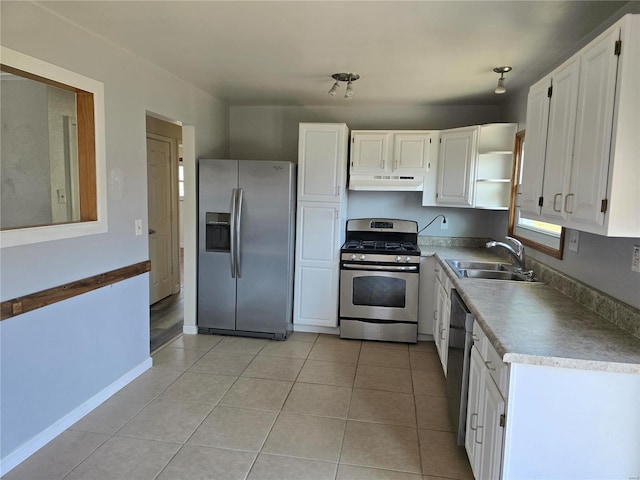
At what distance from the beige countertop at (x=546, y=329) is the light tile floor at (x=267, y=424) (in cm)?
89

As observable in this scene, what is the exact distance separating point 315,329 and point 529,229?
7.23ft

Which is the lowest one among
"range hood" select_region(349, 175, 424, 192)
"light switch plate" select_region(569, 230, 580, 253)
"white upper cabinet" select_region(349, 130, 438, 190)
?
"light switch plate" select_region(569, 230, 580, 253)

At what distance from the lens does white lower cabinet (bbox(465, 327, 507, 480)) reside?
165cm

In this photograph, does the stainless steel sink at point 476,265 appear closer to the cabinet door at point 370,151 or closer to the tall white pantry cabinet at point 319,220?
the tall white pantry cabinet at point 319,220

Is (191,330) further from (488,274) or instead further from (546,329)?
(546,329)

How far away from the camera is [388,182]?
421cm

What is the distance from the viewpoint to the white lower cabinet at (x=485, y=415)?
165cm

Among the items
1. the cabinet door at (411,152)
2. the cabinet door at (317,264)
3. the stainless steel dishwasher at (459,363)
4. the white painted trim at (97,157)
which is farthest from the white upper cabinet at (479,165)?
the white painted trim at (97,157)

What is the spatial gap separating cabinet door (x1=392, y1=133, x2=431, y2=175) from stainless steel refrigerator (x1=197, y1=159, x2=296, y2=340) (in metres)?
1.08

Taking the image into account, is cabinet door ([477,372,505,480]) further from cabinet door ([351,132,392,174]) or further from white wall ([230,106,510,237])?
white wall ([230,106,510,237])

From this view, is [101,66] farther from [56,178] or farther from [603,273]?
[603,273]

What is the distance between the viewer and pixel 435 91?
12.5 ft

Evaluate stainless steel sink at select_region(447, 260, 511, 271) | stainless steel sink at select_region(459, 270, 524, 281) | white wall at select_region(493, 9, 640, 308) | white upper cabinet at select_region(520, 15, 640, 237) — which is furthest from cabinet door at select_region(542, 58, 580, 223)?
stainless steel sink at select_region(447, 260, 511, 271)

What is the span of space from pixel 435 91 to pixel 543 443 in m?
3.07
